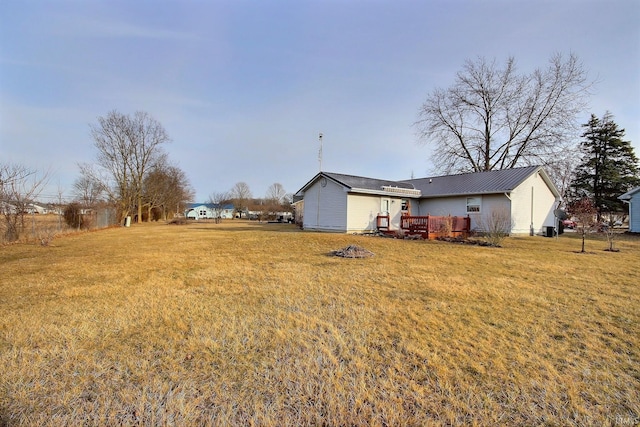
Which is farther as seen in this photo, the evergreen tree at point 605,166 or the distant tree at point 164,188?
the distant tree at point 164,188

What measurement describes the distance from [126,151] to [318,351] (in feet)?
134

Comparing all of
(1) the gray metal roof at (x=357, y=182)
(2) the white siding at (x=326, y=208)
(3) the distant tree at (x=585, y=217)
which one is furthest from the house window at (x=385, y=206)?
(3) the distant tree at (x=585, y=217)

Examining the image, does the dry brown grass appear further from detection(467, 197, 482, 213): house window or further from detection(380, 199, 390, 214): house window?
detection(380, 199, 390, 214): house window

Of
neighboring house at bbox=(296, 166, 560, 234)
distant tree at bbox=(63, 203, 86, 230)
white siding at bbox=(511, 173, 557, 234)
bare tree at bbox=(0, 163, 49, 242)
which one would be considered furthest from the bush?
white siding at bbox=(511, 173, 557, 234)

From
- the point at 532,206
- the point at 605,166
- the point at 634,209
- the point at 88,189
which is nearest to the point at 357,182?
the point at 532,206

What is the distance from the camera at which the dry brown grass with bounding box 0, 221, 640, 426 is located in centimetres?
230

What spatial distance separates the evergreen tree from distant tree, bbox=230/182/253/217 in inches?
2320

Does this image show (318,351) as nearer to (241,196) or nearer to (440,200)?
(440,200)

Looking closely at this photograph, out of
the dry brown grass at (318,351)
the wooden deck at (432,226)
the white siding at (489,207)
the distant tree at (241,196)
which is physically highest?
the distant tree at (241,196)

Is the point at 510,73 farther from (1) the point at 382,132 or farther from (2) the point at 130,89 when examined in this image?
(2) the point at 130,89

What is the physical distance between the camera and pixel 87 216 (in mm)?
23188

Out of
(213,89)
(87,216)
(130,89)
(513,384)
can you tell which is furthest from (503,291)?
(87,216)

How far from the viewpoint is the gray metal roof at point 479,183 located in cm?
1791

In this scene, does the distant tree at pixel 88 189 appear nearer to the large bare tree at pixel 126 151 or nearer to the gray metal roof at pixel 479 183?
the large bare tree at pixel 126 151
